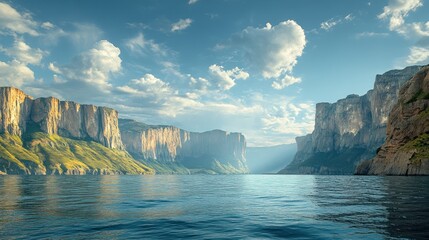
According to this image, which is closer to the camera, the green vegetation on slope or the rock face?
the green vegetation on slope

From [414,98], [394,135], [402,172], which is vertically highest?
[414,98]

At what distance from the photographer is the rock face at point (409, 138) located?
486 feet

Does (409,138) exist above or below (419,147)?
above

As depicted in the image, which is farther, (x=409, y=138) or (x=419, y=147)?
(x=409, y=138)

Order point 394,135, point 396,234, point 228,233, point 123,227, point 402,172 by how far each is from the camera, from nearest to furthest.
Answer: point 396,234 → point 228,233 → point 123,227 → point 402,172 → point 394,135

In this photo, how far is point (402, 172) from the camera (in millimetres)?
154875

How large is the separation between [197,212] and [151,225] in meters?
7.53

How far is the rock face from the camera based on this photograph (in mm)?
148262

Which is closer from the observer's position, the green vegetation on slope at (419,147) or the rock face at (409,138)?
the green vegetation on slope at (419,147)

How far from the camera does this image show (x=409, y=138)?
173 m

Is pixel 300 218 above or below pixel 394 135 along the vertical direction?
below

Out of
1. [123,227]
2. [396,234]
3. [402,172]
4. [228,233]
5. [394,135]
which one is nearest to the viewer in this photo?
[396,234]

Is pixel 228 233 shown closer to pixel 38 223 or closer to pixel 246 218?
pixel 246 218

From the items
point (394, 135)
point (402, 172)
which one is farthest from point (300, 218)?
point (394, 135)
